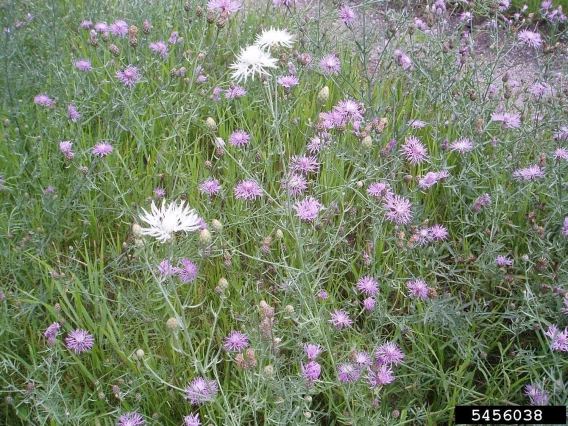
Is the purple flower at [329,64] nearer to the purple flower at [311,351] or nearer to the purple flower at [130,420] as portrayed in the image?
the purple flower at [311,351]

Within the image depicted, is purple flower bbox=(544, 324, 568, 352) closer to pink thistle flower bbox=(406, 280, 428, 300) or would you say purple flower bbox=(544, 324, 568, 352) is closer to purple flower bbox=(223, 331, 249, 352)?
pink thistle flower bbox=(406, 280, 428, 300)

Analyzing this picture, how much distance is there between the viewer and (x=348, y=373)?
1523 mm

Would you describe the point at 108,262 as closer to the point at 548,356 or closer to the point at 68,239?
the point at 68,239

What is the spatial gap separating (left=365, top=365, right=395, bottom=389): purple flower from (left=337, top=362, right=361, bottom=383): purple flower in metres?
0.03

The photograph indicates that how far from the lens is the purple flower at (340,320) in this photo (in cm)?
171

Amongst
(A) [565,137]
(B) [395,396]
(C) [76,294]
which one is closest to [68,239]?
(C) [76,294]

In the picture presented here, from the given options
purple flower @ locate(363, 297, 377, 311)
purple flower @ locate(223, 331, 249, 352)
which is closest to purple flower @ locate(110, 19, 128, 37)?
purple flower @ locate(223, 331, 249, 352)

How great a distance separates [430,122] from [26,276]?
1650mm

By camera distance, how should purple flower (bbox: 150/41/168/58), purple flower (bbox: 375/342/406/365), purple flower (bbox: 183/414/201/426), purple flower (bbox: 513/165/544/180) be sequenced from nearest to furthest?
purple flower (bbox: 183/414/201/426)
purple flower (bbox: 375/342/406/365)
purple flower (bbox: 513/165/544/180)
purple flower (bbox: 150/41/168/58)

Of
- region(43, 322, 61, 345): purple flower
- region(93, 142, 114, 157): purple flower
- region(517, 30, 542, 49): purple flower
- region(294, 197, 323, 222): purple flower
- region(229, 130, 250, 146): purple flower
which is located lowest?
region(43, 322, 61, 345): purple flower

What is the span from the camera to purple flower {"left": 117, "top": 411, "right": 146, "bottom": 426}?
1508mm

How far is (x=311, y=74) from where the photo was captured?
2.77m

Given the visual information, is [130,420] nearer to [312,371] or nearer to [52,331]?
[52,331]

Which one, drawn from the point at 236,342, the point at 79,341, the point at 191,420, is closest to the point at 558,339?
the point at 236,342
